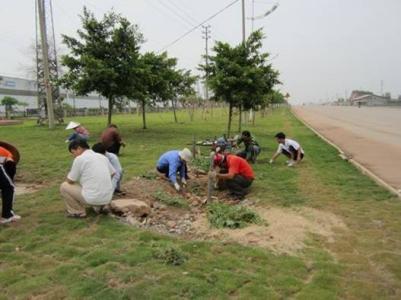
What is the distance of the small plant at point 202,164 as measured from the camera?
473 inches

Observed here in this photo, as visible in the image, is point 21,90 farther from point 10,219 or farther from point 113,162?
point 10,219

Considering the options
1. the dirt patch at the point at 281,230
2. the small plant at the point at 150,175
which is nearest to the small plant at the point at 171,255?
the dirt patch at the point at 281,230

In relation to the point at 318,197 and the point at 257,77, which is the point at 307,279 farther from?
the point at 257,77

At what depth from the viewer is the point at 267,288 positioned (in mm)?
4586

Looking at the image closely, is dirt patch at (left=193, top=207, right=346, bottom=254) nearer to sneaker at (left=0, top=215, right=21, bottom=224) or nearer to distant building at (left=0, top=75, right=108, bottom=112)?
sneaker at (left=0, top=215, right=21, bottom=224)

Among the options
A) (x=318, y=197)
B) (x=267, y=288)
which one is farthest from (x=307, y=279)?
(x=318, y=197)

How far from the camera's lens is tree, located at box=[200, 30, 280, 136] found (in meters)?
19.0

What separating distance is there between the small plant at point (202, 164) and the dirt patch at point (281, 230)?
4120 millimetres

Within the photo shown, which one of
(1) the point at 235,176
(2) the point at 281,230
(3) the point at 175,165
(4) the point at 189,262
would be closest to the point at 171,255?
(4) the point at 189,262

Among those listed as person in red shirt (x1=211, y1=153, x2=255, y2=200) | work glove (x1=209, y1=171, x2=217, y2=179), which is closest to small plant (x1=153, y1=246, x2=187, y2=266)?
work glove (x1=209, y1=171, x2=217, y2=179)

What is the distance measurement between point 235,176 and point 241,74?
10567 millimetres

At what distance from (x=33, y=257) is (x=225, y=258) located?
89.7 inches

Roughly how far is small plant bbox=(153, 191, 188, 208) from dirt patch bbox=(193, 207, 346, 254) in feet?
2.37

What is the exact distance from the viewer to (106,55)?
21016 millimetres
